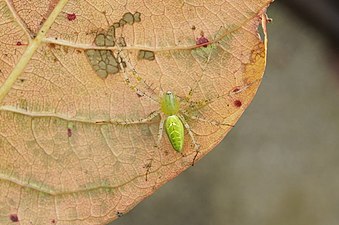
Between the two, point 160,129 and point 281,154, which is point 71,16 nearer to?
point 160,129

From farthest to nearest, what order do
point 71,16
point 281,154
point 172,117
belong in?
point 281,154 < point 172,117 < point 71,16

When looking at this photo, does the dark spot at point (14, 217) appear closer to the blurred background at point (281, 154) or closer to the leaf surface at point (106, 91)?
the leaf surface at point (106, 91)

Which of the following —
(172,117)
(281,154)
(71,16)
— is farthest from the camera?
(281,154)

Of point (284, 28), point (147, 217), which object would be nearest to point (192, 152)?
point (147, 217)

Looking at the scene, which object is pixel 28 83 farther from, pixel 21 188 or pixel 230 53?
pixel 230 53

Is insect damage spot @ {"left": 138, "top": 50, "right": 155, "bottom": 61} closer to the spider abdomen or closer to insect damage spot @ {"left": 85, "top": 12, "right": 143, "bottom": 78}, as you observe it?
insect damage spot @ {"left": 85, "top": 12, "right": 143, "bottom": 78}

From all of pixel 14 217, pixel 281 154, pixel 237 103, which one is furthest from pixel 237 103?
pixel 281 154

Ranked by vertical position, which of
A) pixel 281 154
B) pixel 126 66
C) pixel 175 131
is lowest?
pixel 175 131
